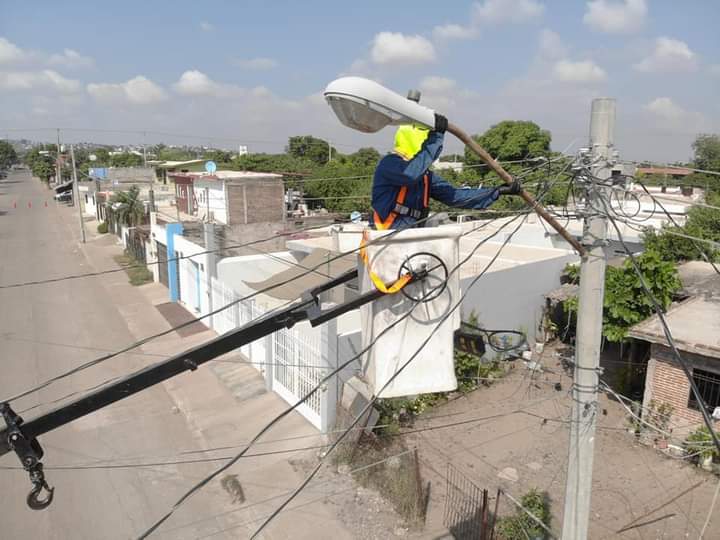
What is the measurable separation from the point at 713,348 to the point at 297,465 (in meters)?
7.52

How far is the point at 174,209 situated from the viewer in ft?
107

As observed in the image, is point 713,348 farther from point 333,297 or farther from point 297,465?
point 333,297

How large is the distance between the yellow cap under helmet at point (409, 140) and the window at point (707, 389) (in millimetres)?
8791

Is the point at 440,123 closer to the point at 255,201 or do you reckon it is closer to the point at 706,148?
the point at 255,201

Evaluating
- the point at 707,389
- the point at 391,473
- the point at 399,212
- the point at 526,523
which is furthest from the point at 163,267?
the point at 399,212

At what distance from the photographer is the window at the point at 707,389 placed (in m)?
9.75

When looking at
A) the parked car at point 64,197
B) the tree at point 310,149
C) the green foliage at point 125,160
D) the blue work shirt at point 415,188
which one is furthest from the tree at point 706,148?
the green foliage at point 125,160

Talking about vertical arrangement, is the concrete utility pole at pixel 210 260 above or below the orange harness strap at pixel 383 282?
below

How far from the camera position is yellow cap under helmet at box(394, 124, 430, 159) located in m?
3.70

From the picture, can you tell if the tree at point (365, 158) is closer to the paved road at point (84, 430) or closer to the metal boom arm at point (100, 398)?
the paved road at point (84, 430)

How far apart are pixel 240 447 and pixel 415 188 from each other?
780 centimetres

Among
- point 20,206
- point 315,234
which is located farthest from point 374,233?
point 20,206

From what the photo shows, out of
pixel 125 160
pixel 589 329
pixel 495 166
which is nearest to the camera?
pixel 495 166

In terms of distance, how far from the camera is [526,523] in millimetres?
7211
